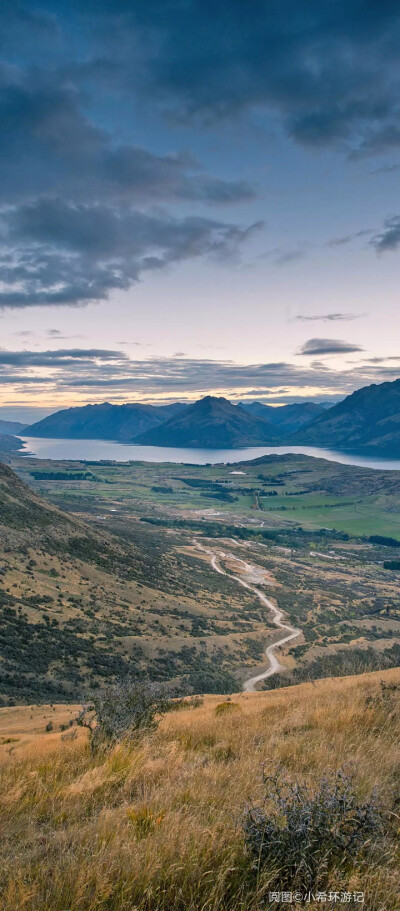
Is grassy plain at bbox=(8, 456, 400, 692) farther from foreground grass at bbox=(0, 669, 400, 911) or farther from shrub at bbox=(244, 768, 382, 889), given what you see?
shrub at bbox=(244, 768, 382, 889)

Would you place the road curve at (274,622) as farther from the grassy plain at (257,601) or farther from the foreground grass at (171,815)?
the foreground grass at (171,815)

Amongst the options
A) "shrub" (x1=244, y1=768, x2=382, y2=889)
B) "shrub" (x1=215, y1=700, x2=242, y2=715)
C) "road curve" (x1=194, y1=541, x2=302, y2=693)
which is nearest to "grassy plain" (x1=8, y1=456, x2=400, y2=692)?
"road curve" (x1=194, y1=541, x2=302, y2=693)

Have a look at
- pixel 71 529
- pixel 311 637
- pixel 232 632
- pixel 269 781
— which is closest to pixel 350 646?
pixel 311 637

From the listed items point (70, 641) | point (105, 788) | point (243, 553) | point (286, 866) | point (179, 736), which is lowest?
point (243, 553)

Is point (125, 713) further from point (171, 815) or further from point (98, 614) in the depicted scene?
point (98, 614)

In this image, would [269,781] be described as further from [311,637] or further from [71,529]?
[71,529]

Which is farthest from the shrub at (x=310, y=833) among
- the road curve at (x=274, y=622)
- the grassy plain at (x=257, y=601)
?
the road curve at (x=274, y=622)
